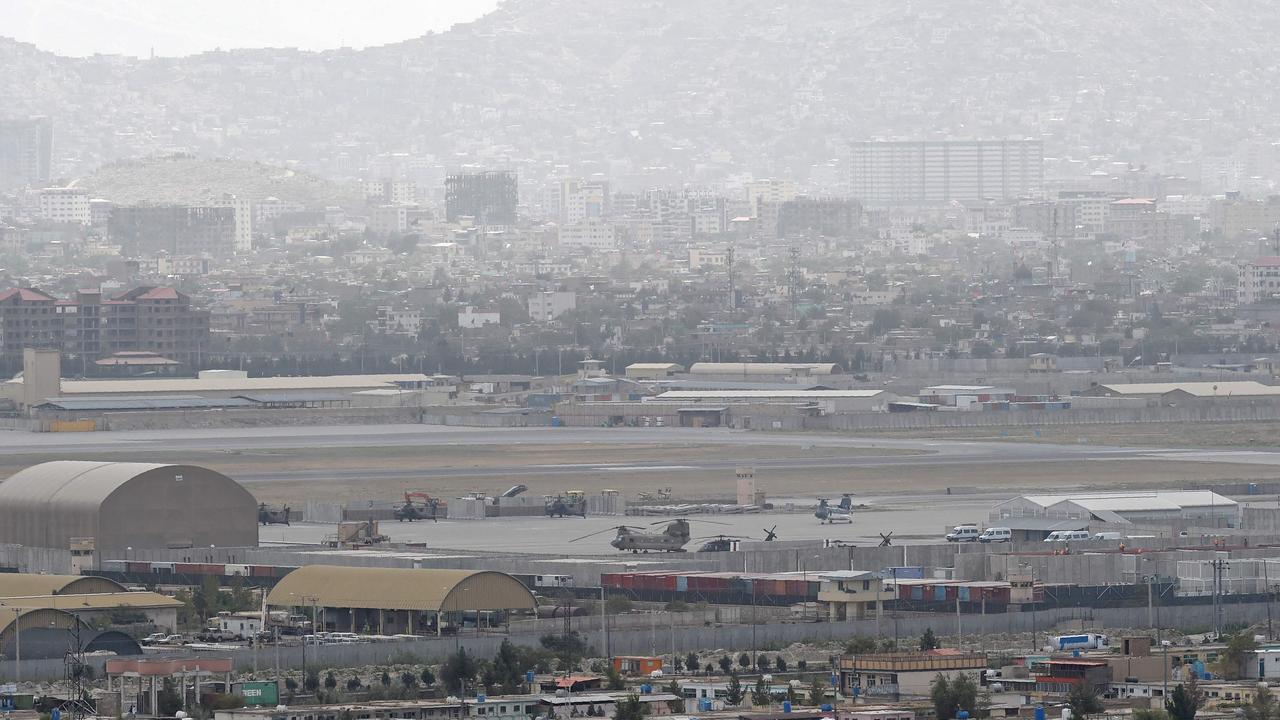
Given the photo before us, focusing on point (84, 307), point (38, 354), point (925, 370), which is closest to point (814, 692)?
point (38, 354)

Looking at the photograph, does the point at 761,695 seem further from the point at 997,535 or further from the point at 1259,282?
the point at 1259,282

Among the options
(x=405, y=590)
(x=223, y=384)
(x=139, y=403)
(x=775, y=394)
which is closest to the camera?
(x=405, y=590)

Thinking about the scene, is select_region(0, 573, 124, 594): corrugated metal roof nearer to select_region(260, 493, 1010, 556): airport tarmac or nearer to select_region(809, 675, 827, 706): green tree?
select_region(260, 493, 1010, 556): airport tarmac

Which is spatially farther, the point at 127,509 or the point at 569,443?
the point at 569,443

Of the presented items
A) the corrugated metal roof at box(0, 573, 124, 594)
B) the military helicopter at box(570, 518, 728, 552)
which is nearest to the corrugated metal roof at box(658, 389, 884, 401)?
the military helicopter at box(570, 518, 728, 552)

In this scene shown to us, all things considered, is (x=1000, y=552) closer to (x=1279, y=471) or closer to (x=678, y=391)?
(x=1279, y=471)

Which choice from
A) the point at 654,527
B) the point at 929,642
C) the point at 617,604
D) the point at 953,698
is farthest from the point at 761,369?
the point at 953,698
